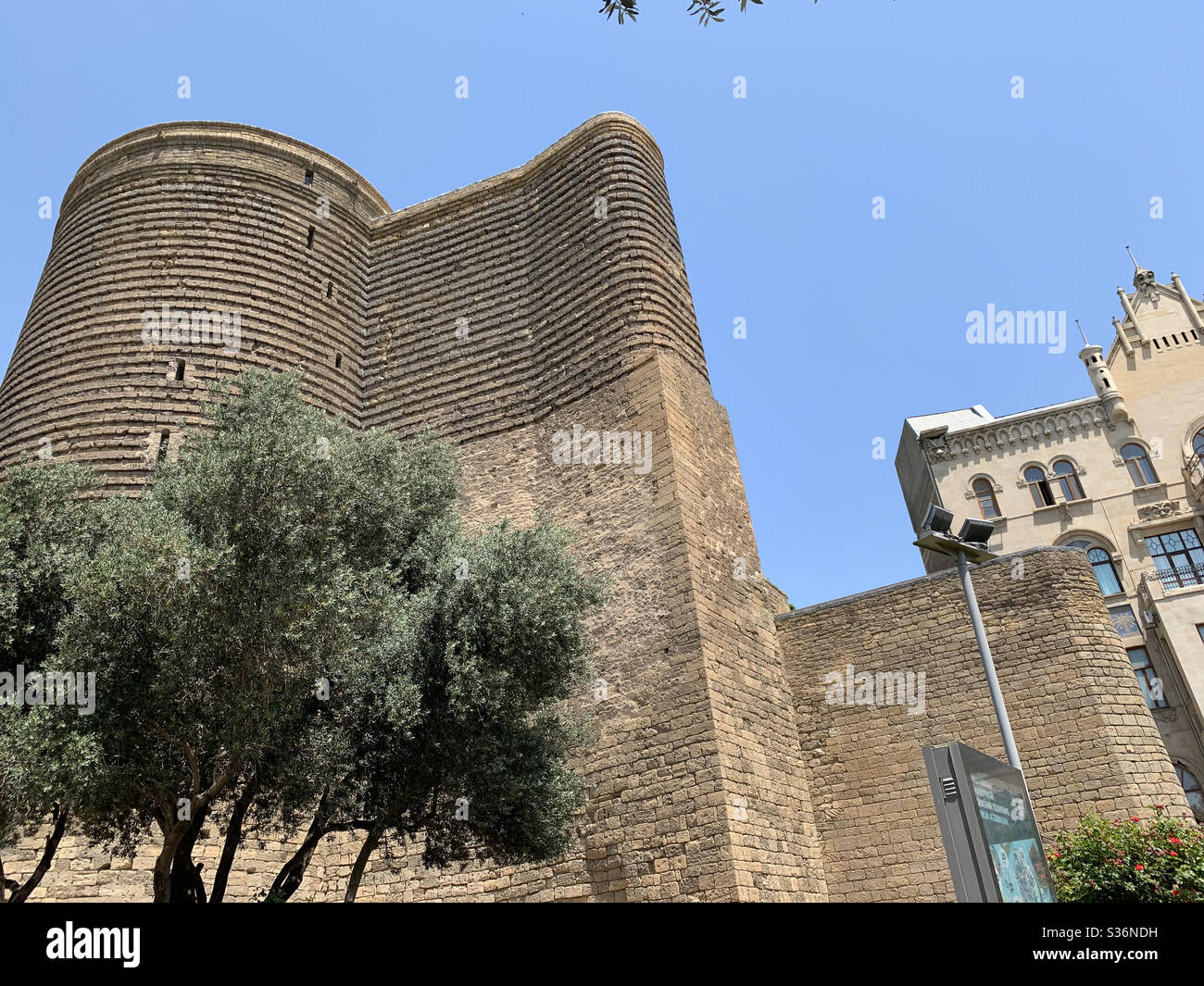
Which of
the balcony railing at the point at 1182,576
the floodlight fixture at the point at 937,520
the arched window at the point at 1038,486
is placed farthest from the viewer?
the arched window at the point at 1038,486

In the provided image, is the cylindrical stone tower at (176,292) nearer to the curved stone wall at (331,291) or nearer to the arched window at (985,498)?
the curved stone wall at (331,291)

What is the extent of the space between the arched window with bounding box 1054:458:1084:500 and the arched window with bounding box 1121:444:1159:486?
131cm

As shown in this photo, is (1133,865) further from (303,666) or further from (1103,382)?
(1103,382)

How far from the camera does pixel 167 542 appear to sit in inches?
286

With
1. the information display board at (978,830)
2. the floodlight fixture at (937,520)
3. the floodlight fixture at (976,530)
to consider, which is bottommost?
the information display board at (978,830)

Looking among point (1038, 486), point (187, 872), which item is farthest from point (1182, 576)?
point (187, 872)

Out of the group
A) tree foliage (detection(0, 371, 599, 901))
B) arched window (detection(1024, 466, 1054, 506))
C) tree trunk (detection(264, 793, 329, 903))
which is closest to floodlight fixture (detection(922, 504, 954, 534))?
tree foliage (detection(0, 371, 599, 901))

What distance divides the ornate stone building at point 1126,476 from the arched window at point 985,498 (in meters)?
0.03

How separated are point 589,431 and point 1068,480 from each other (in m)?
17.1

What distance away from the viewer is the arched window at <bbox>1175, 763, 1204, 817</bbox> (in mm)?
19578

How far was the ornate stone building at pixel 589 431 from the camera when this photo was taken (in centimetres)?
1084

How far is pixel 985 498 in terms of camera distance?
25266mm

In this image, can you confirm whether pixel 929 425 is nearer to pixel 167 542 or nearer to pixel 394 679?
pixel 394 679

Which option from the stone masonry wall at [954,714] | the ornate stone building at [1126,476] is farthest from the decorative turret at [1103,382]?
the stone masonry wall at [954,714]
